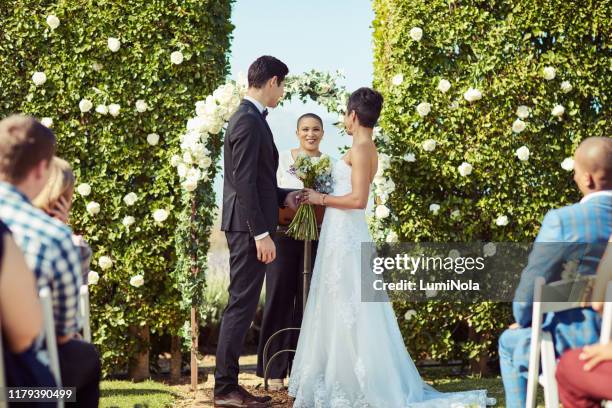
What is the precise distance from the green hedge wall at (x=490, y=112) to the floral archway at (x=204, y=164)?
1.13 feet

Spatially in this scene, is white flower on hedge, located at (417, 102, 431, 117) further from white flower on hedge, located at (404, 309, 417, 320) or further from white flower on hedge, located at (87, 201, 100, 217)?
white flower on hedge, located at (87, 201, 100, 217)

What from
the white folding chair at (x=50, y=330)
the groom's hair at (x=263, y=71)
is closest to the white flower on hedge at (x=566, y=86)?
the groom's hair at (x=263, y=71)

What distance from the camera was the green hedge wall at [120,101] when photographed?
6.21 metres

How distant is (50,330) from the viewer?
2701 millimetres

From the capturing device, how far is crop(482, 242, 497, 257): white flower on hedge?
6277 millimetres

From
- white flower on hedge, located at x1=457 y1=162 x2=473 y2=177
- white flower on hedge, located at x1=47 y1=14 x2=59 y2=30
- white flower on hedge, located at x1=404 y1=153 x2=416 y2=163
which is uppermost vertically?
white flower on hedge, located at x1=47 y1=14 x2=59 y2=30

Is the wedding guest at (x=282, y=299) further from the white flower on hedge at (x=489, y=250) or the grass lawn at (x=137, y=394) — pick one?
the white flower on hedge at (x=489, y=250)

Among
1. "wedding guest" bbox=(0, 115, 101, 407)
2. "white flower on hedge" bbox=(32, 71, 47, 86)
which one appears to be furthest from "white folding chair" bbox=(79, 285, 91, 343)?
"white flower on hedge" bbox=(32, 71, 47, 86)

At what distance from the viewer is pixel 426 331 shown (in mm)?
6438

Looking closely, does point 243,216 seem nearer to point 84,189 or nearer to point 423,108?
point 84,189

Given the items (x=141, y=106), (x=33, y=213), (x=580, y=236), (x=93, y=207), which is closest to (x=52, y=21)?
(x=141, y=106)

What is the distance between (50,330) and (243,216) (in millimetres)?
2349

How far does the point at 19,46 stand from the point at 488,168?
3.94 m

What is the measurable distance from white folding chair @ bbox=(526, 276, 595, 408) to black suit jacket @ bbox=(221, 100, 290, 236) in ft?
6.79
